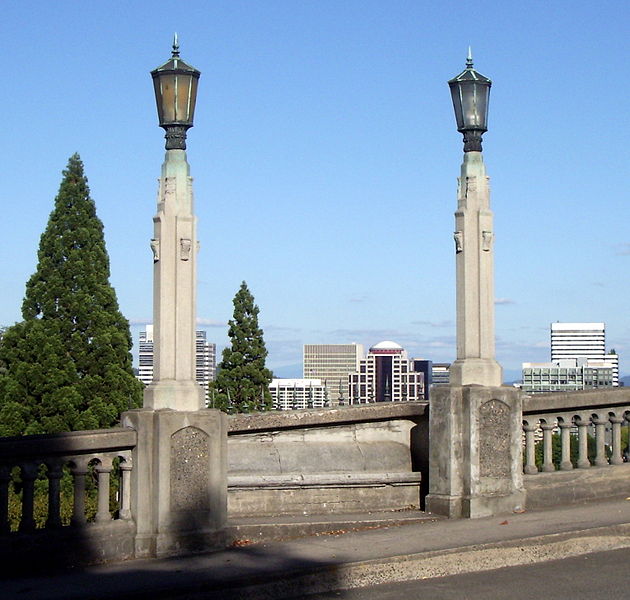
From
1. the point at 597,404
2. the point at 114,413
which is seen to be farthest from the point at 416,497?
the point at 114,413

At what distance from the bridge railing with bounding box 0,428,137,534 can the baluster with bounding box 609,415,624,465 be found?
538 cm

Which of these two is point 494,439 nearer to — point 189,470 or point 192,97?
point 189,470

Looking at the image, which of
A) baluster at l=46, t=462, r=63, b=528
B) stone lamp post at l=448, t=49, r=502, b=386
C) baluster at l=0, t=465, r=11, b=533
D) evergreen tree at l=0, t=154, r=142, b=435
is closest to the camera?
baluster at l=0, t=465, r=11, b=533

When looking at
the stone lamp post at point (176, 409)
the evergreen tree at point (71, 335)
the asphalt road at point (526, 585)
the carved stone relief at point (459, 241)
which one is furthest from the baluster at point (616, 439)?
the evergreen tree at point (71, 335)

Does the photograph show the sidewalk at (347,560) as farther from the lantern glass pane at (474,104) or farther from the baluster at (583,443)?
the lantern glass pane at (474,104)

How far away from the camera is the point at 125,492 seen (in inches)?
375

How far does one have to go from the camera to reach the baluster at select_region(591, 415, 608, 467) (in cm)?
1209

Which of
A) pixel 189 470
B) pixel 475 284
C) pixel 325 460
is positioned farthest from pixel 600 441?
pixel 189 470

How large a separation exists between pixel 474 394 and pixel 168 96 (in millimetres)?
3953

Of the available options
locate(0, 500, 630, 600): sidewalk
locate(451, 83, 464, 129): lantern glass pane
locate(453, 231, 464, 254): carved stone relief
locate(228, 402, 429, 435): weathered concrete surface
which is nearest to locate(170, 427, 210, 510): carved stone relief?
locate(0, 500, 630, 600): sidewalk

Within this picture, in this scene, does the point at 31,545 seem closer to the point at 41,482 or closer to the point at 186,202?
the point at 186,202

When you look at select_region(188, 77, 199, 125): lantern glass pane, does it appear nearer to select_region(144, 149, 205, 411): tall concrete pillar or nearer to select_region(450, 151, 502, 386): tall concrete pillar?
select_region(144, 149, 205, 411): tall concrete pillar

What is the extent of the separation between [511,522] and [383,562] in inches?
82.2

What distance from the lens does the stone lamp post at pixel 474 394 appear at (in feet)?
36.0
